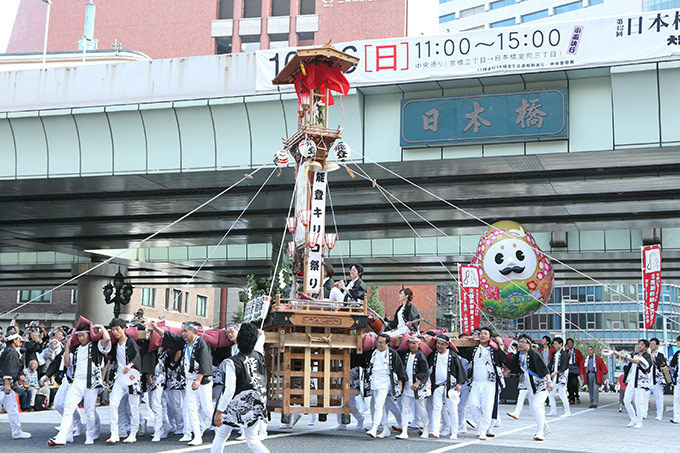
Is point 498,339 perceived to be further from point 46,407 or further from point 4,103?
point 4,103

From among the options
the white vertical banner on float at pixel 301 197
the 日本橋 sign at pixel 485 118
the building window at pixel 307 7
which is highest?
the building window at pixel 307 7

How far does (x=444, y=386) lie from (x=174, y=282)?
106ft

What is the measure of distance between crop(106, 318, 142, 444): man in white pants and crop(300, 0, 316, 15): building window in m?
48.4

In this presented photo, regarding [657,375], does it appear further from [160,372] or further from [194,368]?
[160,372]

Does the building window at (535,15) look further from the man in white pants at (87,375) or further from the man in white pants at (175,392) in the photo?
the man in white pants at (87,375)

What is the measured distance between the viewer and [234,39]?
5784 cm

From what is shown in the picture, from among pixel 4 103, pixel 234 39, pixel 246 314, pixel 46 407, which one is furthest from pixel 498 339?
pixel 234 39

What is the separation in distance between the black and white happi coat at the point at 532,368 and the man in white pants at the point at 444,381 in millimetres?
1022

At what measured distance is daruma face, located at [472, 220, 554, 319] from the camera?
20156mm

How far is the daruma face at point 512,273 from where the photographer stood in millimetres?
20156

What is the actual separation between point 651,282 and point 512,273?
4569 millimetres

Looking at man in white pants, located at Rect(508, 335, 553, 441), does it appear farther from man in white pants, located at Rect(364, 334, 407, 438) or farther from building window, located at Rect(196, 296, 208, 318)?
building window, located at Rect(196, 296, 208, 318)

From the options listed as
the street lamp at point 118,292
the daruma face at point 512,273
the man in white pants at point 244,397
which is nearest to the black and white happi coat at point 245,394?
the man in white pants at point 244,397

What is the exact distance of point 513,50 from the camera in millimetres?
19109
